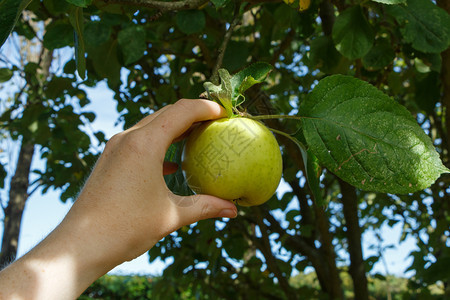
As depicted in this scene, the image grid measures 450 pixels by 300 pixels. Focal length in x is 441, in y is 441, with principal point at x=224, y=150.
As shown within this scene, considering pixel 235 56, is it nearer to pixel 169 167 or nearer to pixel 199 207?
pixel 169 167

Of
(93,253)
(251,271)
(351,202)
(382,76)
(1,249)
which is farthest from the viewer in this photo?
(1,249)

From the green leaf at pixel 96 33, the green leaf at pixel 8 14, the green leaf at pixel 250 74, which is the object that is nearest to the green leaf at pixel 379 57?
the green leaf at pixel 250 74

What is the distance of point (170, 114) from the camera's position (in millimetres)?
1016

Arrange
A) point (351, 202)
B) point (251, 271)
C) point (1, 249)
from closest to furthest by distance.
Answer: point (351, 202)
point (251, 271)
point (1, 249)

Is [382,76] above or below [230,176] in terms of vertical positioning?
below

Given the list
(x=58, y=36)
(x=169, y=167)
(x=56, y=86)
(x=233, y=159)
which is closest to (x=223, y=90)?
(x=233, y=159)

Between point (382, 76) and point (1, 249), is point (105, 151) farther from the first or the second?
point (1, 249)

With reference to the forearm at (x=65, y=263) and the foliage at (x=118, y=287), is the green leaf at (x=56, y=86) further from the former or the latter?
the foliage at (x=118, y=287)

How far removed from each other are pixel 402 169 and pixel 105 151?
70 centimetres

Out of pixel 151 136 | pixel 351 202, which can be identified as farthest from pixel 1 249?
pixel 151 136

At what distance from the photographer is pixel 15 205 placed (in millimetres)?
6363

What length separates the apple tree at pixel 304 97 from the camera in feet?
3.54

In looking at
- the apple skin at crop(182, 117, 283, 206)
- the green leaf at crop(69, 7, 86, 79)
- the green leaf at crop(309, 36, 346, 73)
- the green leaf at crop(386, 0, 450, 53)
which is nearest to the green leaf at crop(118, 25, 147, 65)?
the green leaf at crop(69, 7, 86, 79)

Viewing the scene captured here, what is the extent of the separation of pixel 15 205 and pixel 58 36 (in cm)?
519
